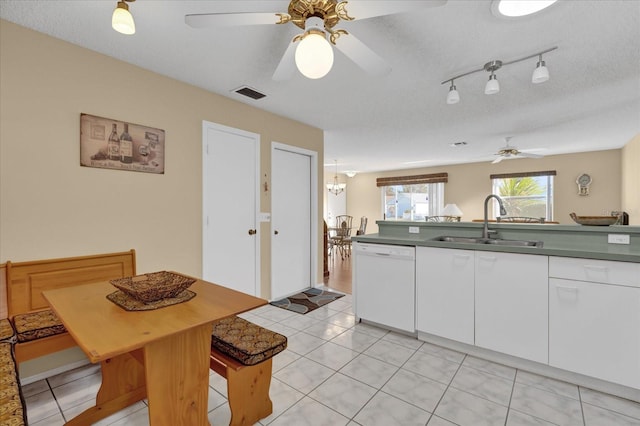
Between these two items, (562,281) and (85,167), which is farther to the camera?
(85,167)

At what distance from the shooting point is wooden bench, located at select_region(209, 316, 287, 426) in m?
1.49

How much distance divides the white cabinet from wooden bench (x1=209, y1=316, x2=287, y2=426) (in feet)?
5.96

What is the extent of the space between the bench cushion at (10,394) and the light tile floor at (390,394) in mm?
519

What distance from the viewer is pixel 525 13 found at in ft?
5.66

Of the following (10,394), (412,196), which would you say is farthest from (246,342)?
(412,196)

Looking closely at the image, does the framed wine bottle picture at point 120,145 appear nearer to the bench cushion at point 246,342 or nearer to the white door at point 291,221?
the white door at point 291,221

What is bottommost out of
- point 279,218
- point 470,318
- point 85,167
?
point 470,318

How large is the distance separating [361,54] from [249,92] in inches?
67.7

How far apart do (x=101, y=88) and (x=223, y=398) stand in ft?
7.95

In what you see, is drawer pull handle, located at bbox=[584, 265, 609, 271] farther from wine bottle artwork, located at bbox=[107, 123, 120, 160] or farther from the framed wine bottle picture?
wine bottle artwork, located at bbox=[107, 123, 120, 160]

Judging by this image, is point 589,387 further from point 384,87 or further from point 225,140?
point 225,140

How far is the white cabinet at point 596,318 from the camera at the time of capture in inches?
67.9

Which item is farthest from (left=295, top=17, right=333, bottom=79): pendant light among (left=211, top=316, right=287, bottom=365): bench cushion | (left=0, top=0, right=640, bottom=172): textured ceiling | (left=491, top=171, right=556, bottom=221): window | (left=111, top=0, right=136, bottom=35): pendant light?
(left=491, top=171, right=556, bottom=221): window

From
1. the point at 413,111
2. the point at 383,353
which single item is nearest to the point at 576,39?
the point at 413,111
